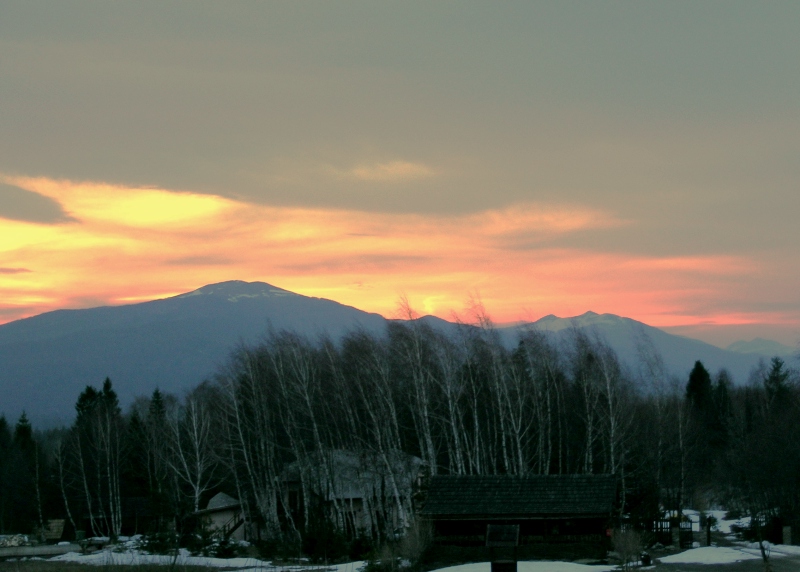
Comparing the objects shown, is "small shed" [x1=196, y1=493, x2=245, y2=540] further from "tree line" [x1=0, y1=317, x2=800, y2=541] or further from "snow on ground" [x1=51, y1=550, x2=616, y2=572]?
"snow on ground" [x1=51, y1=550, x2=616, y2=572]

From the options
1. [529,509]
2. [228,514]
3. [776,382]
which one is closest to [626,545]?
[529,509]

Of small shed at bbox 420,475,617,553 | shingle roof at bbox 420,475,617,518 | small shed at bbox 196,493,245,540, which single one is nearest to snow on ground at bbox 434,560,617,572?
small shed at bbox 420,475,617,553

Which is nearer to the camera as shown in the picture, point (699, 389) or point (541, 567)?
point (541, 567)

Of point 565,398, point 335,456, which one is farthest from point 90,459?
point 565,398

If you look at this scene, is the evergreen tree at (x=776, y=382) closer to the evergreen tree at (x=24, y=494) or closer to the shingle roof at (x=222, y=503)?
the shingle roof at (x=222, y=503)

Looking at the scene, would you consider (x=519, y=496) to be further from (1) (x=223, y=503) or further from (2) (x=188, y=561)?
(1) (x=223, y=503)

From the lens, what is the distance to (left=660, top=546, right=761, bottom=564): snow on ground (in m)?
43.9

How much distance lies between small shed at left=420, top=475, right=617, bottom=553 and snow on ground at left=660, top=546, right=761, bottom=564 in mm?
3339

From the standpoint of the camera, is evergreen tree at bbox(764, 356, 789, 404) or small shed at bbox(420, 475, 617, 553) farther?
evergreen tree at bbox(764, 356, 789, 404)

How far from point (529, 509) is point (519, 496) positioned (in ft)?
3.14

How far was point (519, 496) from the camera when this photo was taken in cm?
4800

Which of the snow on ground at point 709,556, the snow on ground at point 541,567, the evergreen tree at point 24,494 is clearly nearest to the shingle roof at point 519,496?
the snow on ground at point 541,567

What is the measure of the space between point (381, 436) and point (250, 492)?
15.2 meters

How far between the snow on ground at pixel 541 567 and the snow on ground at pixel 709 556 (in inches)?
163
